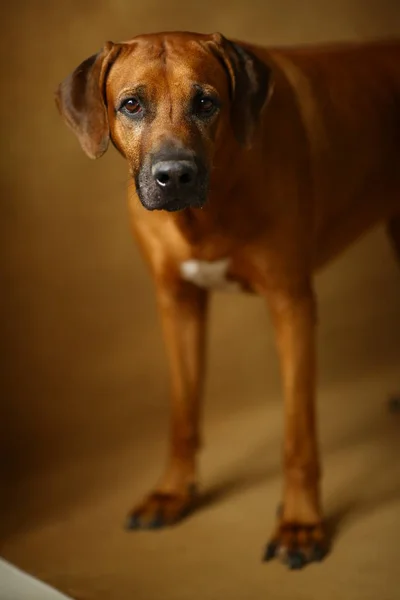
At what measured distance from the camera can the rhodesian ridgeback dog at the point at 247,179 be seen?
1.77 meters

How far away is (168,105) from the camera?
1.74 meters

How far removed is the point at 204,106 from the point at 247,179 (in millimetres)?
234

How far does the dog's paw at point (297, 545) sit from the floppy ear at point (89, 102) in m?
0.98

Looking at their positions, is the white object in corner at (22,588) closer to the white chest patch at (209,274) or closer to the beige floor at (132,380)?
the beige floor at (132,380)

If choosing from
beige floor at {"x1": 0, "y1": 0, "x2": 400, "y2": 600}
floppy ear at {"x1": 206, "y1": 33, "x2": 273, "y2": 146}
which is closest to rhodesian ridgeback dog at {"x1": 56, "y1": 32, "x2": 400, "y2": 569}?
floppy ear at {"x1": 206, "y1": 33, "x2": 273, "y2": 146}

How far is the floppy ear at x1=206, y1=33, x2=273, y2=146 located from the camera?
6.12 ft

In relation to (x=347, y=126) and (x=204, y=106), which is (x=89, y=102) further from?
(x=347, y=126)

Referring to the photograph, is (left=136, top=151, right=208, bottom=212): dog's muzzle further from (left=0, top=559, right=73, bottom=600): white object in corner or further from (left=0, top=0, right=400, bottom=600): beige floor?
(left=0, top=559, right=73, bottom=600): white object in corner

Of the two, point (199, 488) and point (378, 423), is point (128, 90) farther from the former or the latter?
point (378, 423)

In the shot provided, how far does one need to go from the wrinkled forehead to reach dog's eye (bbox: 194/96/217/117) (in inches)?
0.9

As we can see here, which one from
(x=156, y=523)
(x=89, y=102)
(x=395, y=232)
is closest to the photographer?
(x=89, y=102)

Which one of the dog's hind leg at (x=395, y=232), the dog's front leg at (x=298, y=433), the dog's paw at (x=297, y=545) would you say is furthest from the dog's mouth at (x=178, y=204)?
the dog's hind leg at (x=395, y=232)

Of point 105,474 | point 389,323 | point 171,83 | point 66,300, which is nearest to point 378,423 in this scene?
point 389,323

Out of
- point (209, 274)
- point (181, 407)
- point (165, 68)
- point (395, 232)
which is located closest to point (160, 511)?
point (181, 407)
